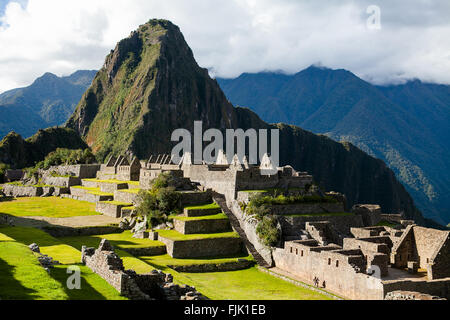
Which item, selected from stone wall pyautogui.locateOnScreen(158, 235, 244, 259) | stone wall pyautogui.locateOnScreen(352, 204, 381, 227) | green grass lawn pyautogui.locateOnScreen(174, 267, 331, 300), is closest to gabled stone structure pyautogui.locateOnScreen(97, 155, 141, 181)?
stone wall pyautogui.locateOnScreen(158, 235, 244, 259)

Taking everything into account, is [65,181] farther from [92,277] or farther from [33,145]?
[33,145]

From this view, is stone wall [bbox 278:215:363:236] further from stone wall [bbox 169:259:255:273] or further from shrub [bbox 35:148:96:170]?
shrub [bbox 35:148:96:170]

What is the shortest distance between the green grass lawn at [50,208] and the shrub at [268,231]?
19511mm

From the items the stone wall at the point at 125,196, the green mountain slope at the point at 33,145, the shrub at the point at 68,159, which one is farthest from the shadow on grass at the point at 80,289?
the green mountain slope at the point at 33,145

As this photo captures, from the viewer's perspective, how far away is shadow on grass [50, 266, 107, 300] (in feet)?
43.5

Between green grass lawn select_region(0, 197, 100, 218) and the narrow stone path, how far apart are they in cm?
1386

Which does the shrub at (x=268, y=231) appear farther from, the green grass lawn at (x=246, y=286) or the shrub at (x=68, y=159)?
the shrub at (x=68, y=159)

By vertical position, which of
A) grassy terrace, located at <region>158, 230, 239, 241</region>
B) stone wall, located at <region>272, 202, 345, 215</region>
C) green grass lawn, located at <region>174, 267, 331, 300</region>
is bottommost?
green grass lawn, located at <region>174, 267, 331, 300</region>

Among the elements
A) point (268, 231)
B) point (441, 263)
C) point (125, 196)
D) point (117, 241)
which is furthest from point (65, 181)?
point (441, 263)

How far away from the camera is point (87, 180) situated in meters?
63.9
